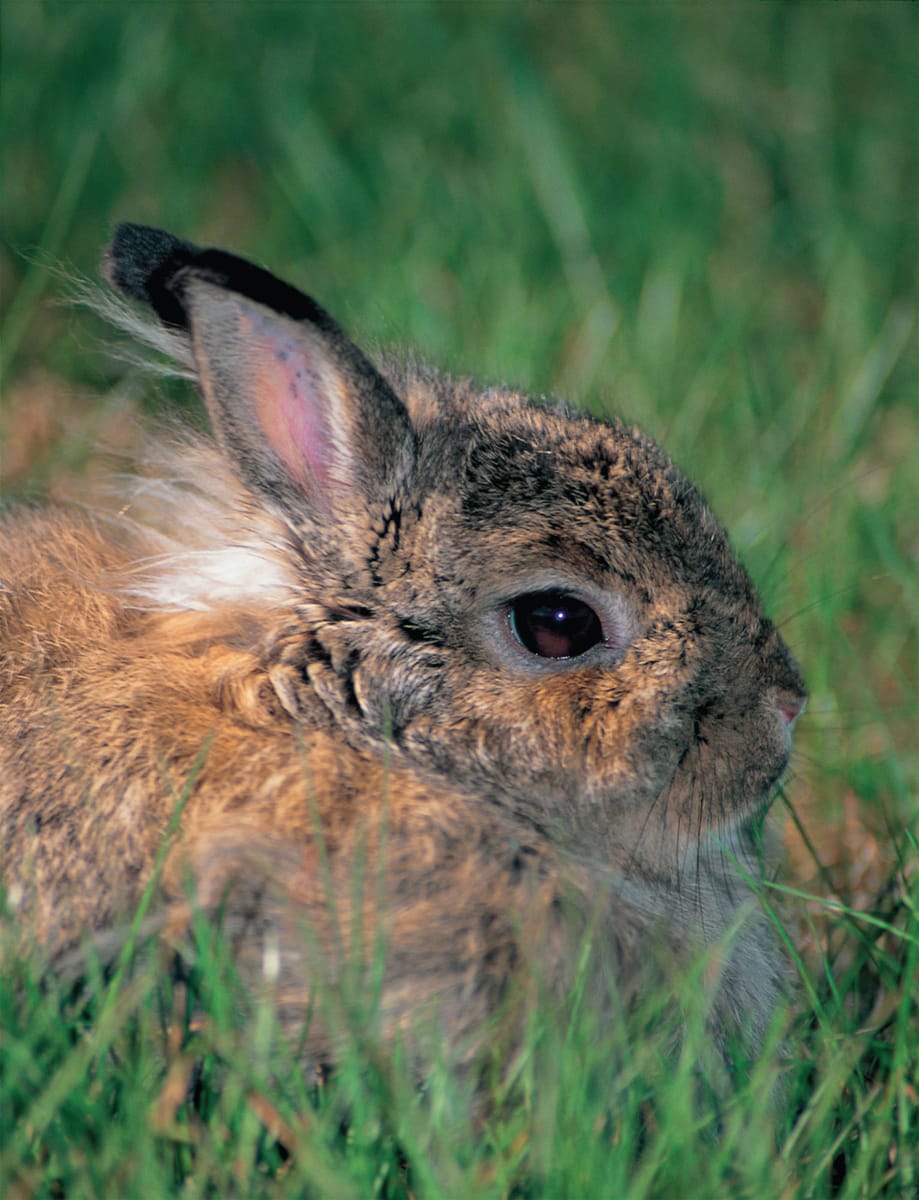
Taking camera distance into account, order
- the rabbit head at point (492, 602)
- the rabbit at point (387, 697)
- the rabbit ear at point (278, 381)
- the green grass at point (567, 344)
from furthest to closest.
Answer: the rabbit head at point (492, 602) < the rabbit ear at point (278, 381) < the rabbit at point (387, 697) < the green grass at point (567, 344)

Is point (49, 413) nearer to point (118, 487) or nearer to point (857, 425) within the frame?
point (118, 487)

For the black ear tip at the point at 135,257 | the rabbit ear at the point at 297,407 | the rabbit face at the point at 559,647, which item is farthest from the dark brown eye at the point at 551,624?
the black ear tip at the point at 135,257

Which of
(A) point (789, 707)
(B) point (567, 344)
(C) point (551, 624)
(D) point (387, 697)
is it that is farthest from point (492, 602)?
(B) point (567, 344)

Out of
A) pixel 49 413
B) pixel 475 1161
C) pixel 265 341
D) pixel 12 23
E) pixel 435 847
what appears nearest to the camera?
pixel 475 1161

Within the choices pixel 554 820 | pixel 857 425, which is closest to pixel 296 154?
pixel 857 425

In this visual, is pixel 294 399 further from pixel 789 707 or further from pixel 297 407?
pixel 789 707

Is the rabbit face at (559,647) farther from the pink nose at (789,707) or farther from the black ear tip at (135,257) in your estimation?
the black ear tip at (135,257)
